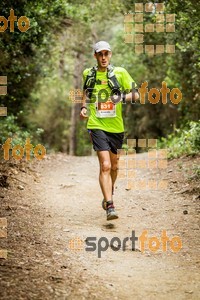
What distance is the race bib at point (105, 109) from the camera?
267 inches

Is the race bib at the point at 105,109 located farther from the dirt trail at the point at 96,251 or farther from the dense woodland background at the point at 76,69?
the dense woodland background at the point at 76,69

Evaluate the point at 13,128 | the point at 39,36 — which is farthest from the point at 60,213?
the point at 13,128

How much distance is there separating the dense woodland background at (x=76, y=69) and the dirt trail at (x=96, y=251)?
12.8 ft

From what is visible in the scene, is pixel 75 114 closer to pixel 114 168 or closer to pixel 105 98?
pixel 114 168

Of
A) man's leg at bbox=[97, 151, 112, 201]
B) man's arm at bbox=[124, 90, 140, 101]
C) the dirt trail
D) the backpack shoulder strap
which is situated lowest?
the dirt trail

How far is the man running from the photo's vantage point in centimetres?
671

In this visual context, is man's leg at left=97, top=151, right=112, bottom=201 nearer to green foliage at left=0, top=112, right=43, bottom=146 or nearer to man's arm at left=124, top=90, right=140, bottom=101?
man's arm at left=124, top=90, right=140, bottom=101

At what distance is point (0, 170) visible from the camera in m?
9.38

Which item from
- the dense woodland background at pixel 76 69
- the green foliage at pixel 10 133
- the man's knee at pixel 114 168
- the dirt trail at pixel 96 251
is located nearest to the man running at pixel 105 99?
the man's knee at pixel 114 168

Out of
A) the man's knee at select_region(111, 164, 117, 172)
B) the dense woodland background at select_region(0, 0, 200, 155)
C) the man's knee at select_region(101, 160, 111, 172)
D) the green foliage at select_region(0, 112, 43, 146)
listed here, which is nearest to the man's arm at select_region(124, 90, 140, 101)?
the man's knee at select_region(101, 160, 111, 172)

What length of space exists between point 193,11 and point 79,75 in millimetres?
18443

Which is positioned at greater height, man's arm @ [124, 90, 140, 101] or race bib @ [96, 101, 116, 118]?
man's arm @ [124, 90, 140, 101]

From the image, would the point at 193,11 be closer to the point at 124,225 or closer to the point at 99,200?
the point at 99,200

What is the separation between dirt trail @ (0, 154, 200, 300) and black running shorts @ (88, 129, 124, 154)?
3.58ft
